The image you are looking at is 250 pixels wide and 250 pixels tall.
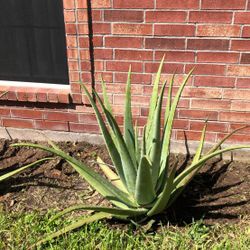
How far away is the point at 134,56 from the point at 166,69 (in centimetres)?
26

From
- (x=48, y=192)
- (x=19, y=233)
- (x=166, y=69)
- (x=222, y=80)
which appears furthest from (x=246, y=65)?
(x=19, y=233)

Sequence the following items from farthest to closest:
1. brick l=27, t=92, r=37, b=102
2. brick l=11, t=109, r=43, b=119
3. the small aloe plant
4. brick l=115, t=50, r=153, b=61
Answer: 1. brick l=11, t=109, r=43, b=119
2. brick l=27, t=92, r=37, b=102
3. brick l=115, t=50, r=153, b=61
4. the small aloe plant

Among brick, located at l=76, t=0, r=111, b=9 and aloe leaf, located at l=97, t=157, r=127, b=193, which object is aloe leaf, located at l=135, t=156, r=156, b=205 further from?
brick, located at l=76, t=0, r=111, b=9

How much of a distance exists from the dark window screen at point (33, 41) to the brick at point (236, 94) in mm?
1345

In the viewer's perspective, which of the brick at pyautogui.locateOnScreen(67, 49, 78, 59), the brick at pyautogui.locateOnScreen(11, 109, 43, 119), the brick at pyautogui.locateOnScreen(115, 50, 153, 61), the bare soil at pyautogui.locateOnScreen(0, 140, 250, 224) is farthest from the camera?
the brick at pyautogui.locateOnScreen(11, 109, 43, 119)

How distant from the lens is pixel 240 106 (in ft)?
9.33

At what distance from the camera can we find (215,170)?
2.89m

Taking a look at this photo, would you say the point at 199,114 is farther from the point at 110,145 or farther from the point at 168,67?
the point at 110,145

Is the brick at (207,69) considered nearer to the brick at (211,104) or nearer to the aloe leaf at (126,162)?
the brick at (211,104)

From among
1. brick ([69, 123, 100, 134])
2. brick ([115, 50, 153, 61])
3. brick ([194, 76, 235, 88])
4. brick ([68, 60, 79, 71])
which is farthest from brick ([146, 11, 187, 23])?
brick ([69, 123, 100, 134])

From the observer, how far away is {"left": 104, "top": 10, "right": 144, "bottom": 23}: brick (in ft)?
8.82

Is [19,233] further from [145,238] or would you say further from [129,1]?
[129,1]

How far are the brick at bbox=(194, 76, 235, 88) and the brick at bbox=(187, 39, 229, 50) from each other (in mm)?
225

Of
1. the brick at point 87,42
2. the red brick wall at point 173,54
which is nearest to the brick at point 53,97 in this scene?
the red brick wall at point 173,54
